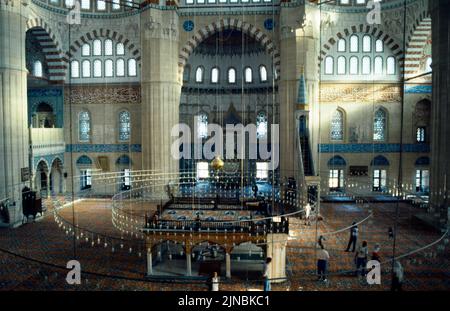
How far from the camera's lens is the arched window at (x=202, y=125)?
1965 cm

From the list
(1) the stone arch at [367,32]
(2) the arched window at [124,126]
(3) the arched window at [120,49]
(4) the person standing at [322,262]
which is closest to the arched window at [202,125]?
(2) the arched window at [124,126]

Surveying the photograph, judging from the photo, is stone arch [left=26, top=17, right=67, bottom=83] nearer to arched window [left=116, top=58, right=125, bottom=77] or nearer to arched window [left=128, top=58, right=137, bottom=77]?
arched window [left=116, top=58, right=125, bottom=77]

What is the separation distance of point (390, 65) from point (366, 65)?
33.0 inches

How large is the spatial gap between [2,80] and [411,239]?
10.7 metres

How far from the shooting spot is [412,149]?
16.2m

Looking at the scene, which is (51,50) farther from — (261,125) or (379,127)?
(379,127)

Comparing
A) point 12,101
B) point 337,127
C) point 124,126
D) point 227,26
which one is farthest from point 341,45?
point 12,101

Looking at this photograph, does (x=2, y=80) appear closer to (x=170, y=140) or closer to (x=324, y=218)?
(x=170, y=140)

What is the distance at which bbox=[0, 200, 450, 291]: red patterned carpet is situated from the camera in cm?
752

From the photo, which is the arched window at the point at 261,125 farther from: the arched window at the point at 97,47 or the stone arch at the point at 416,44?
the arched window at the point at 97,47

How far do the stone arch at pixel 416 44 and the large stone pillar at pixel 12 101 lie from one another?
12152 mm

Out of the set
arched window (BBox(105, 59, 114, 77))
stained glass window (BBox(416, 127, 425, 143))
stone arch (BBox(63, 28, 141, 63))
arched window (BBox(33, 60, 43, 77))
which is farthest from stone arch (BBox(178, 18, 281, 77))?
stained glass window (BBox(416, 127, 425, 143))

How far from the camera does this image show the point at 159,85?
15109 millimetres
